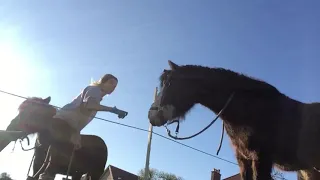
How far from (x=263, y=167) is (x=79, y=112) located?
8.84 ft

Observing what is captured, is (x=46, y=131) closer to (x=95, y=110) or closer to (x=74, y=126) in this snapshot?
(x=74, y=126)

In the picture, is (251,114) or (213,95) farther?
(213,95)

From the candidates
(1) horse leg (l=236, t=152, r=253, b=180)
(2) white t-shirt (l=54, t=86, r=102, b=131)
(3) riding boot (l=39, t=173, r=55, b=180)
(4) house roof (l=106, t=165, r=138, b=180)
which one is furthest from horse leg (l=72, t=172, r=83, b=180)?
(4) house roof (l=106, t=165, r=138, b=180)

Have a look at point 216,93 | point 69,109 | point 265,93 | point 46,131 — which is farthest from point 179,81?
point 46,131

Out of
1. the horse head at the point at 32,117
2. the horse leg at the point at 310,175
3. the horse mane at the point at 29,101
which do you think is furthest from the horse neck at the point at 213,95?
the horse mane at the point at 29,101

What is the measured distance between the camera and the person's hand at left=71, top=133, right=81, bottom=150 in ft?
16.6

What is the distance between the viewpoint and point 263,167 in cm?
524

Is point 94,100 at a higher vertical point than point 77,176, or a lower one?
higher

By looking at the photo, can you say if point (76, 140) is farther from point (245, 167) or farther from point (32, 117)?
point (245, 167)

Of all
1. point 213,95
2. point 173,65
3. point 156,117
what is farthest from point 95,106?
point 213,95

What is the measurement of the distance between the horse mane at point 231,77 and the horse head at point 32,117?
192 cm

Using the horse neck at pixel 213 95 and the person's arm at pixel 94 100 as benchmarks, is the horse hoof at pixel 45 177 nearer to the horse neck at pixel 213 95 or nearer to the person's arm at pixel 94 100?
the person's arm at pixel 94 100

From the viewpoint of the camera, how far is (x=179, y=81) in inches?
234

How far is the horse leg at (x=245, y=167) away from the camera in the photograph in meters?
5.70
